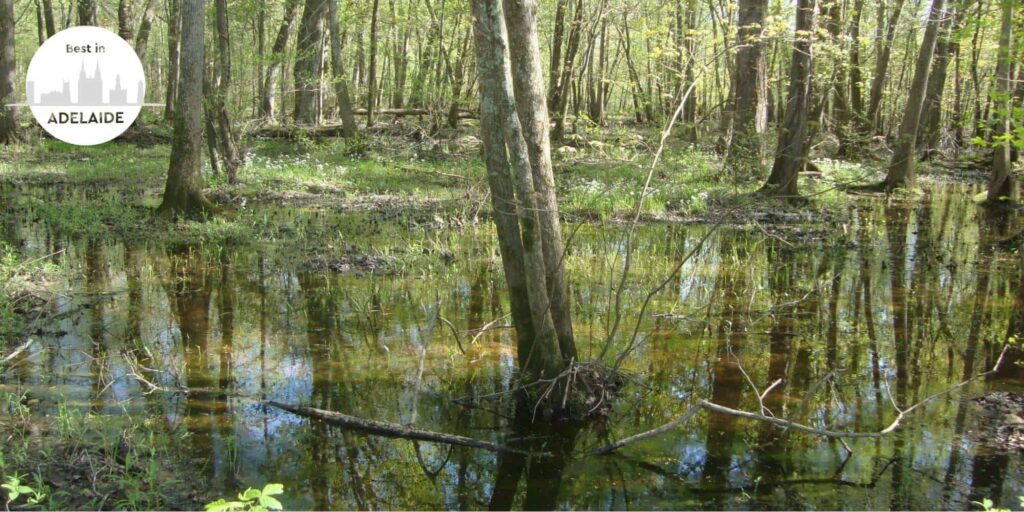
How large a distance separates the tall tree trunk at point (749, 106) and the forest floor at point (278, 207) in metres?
0.54

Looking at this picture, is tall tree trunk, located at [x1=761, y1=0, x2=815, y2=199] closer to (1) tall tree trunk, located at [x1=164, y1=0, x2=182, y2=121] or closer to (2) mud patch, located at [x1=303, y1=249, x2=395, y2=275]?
(2) mud patch, located at [x1=303, y1=249, x2=395, y2=275]

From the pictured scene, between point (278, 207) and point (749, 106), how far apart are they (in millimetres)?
10065

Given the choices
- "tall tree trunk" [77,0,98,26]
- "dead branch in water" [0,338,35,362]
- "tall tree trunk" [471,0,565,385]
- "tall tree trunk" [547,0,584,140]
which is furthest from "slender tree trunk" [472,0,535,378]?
"tall tree trunk" [77,0,98,26]

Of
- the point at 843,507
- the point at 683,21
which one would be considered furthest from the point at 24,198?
the point at 683,21

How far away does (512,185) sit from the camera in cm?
531

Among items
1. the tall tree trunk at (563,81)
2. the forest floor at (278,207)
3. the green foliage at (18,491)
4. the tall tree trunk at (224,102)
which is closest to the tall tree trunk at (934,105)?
the forest floor at (278,207)

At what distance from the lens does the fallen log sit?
484 centimetres

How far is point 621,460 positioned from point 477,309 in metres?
3.48

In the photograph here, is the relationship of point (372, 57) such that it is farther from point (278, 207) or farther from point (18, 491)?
point (18, 491)

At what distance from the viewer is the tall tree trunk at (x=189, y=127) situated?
1155 centimetres

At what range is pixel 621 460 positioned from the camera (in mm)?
4855

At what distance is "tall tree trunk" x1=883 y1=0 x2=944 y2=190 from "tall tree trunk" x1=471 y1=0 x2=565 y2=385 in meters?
12.5

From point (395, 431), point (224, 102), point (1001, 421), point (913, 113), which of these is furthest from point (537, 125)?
point (913, 113)

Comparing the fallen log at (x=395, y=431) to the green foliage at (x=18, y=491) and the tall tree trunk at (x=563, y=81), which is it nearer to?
the green foliage at (x=18, y=491)
